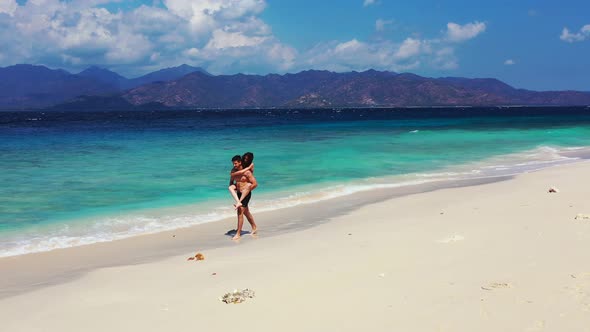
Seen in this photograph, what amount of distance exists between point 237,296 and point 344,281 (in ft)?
4.55

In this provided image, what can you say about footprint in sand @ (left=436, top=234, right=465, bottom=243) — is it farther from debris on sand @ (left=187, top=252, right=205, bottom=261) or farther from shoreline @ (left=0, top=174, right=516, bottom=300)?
debris on sand @ (left=187, top=252, right=205, bottom=261)

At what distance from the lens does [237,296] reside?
19.5ft

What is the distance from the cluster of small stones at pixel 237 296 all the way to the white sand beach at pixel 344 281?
0.32 ft

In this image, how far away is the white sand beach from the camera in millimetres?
5273

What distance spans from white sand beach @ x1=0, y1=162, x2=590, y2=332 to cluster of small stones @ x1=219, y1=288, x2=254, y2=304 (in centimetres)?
10

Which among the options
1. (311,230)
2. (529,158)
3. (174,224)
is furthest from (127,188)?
(529,158)

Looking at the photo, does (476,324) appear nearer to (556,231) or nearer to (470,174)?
(556,231)

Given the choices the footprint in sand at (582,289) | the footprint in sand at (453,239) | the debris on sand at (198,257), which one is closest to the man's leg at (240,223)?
the debris on sand at (198,257)

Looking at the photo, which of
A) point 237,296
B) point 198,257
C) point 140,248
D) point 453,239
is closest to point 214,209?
point 140,248

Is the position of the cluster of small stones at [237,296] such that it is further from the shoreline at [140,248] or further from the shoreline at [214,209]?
the shoreline at [214,209]

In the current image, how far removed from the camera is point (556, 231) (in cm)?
841

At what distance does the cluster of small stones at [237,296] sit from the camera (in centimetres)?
588

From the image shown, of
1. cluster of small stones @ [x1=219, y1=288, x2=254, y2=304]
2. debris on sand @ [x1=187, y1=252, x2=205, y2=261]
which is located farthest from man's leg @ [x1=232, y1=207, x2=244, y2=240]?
cluster of small stones @ [x1=219, y1=288, x2=254, y2=304]

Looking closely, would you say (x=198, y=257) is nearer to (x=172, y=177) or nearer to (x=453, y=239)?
(x=453, y=239)
